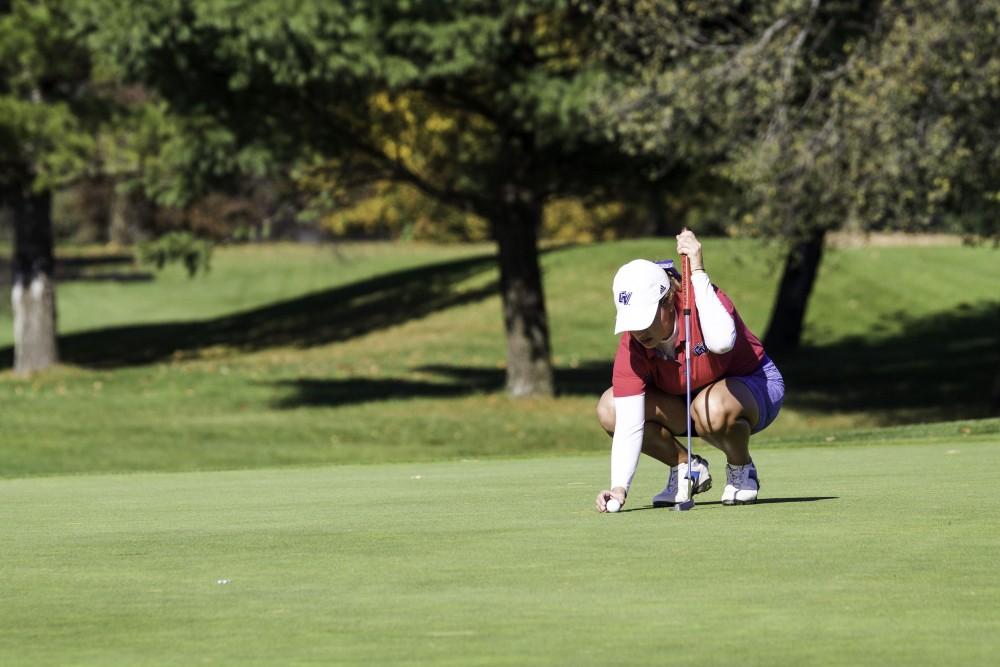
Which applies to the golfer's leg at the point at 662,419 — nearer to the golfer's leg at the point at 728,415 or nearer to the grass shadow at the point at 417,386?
the golfer's leg at the point at 728,415

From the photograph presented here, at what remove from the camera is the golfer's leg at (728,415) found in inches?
364

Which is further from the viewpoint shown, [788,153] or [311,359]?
[311,359]

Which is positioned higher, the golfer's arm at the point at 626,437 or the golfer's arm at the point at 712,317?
the golfer's arm at the point at 712,317

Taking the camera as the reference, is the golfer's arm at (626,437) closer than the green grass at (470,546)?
No

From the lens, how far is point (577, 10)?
1073 inches

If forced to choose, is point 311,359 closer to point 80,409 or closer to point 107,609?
point 80,409

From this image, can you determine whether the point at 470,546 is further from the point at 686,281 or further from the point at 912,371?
the point at 912,371

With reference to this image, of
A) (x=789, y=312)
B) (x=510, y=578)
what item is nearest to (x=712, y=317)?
(x=510, y=578)

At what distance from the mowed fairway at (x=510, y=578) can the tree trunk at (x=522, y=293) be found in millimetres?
18675

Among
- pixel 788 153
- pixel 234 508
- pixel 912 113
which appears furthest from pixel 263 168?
pixel 234 508

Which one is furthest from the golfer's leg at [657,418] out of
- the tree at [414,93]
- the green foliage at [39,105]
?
the green foliage at [39,105]

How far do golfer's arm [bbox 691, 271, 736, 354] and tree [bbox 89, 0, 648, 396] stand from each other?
1673 centimetres

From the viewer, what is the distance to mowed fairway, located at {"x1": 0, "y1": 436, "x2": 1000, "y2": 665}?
531cm

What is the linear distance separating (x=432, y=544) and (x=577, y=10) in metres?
20.3
